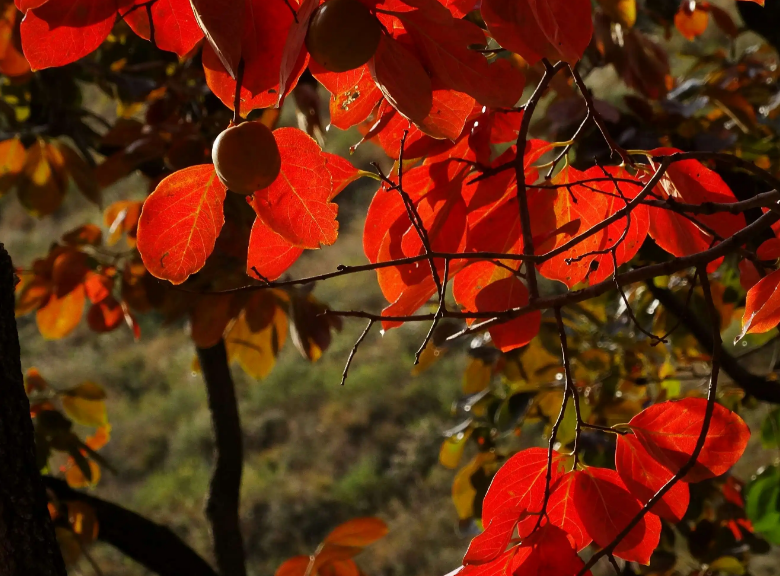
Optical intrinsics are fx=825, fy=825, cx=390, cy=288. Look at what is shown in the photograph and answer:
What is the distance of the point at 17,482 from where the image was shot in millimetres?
540

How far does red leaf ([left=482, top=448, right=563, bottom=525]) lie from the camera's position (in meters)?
0.51

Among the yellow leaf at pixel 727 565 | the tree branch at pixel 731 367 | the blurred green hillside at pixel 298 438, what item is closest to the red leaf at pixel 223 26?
the tree branch at pixel 731 367

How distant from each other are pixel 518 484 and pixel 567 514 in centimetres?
3

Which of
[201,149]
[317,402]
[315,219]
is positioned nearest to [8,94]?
[201,149]

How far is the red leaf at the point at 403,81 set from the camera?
0.35 m

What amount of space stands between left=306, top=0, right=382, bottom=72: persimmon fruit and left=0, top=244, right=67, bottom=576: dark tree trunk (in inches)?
13.3

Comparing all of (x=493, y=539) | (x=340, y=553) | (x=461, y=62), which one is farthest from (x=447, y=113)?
(x=340, y=553)

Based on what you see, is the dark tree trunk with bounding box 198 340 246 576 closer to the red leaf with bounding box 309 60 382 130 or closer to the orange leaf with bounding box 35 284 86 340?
the orange leaf with bounding box 35 284 86 340

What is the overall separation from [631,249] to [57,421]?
81cm

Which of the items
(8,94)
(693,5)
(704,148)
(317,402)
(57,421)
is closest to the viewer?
(704,148)

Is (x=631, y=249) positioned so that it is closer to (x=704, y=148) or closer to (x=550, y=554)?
(x=550, y=554)

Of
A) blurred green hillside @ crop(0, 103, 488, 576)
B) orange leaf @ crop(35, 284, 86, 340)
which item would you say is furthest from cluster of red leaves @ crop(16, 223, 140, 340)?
blurred green hillside @ crop(0, 103, 488, 576)

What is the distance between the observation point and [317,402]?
4070mm

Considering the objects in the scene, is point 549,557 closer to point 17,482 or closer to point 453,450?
point 17,482
